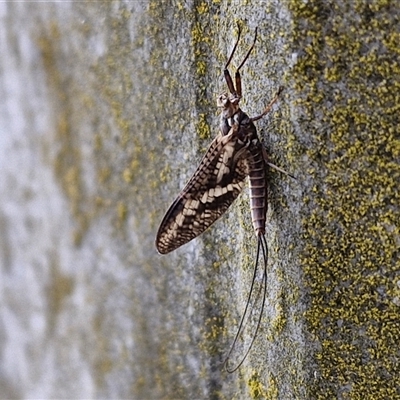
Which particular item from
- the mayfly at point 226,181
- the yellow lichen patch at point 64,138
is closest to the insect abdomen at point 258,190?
the mayfly at point 226,181

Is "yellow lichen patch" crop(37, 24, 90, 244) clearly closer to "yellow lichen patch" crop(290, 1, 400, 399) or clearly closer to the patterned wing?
the patterned wing

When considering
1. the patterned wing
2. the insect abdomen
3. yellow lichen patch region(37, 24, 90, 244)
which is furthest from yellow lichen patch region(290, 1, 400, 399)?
yellow lichen patch region(37, 24, 90, 244)

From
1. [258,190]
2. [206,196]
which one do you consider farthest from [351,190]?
[206,196]

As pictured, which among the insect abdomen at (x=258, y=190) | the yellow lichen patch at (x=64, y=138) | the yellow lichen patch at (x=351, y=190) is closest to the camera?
the yellow lichen patch at (x=351, y=190)

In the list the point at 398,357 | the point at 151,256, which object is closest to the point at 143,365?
the point at 151,256

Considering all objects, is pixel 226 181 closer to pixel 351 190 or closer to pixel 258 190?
pixel 258 190

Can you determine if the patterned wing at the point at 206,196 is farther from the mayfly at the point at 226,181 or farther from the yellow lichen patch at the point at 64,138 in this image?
the yellow lichen patch at the point at 64,138
